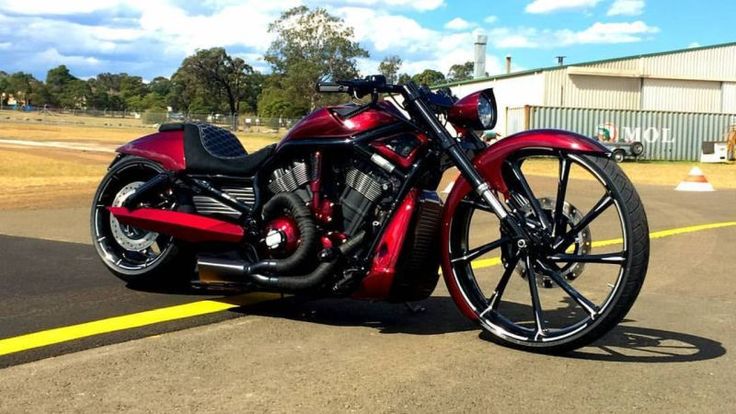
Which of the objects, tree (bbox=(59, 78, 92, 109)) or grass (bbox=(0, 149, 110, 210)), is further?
tree (bbox=(59, 78, 92, 109))

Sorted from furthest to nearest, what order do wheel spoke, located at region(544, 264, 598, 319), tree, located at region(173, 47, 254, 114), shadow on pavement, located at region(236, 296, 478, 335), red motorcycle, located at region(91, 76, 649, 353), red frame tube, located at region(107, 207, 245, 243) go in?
tree, located at region(173, 47, 254, 114) → red frame tube, located at region(107, 207, 245, 243) → shadow on pavement, located at region(236, 296, 478, 335) → red motorcycle, located at region(91, 76, 649, 353) → wheel spoke, located at region(544, 264, 598, 319)

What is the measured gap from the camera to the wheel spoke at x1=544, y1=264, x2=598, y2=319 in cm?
388

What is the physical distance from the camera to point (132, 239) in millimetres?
5645

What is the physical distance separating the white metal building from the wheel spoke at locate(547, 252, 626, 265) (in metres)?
36.0

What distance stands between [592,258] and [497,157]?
29.8 inches

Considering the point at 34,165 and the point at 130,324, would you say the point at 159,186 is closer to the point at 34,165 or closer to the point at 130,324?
the point at 130,324

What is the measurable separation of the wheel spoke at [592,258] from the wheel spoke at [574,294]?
0.27ft

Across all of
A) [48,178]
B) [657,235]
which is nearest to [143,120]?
[48,178]

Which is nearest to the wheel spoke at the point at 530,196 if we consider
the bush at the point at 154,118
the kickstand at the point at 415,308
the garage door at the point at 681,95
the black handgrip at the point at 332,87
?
the black handgrip at the point at 332,87

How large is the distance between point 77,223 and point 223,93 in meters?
101

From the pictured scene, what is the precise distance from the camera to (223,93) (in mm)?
107375

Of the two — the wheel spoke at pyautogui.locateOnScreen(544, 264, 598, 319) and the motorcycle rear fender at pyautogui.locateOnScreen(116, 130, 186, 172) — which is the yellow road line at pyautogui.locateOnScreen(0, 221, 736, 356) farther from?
the wheel spoke at pyautogui.locateOnScreen(544, 264, 598, 319)

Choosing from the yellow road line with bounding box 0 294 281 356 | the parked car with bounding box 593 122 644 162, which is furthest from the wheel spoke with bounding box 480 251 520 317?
the parked car with bounding box 593 122 644 162

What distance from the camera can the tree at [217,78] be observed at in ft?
346
